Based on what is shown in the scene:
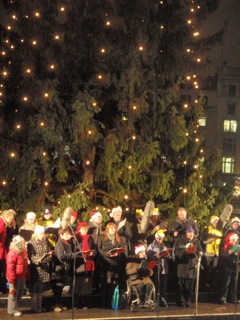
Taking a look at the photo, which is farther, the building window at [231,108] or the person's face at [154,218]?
the building window at [231,108]

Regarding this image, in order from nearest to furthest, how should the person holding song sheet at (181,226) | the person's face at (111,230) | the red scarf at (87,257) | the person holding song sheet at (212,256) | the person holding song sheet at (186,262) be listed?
the red scarf at (87,257) < the person's face at (111,230) < the person holding song sheet at (186,262) < the person holding song sheet at (181,226) < the person holding song sheet at (212,256)

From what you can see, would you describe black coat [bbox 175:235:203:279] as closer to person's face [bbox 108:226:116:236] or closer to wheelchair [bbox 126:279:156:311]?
wheelchair [bbox 126:279:156:311]

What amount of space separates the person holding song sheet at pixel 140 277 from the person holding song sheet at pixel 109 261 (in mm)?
220

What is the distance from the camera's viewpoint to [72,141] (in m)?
20.2

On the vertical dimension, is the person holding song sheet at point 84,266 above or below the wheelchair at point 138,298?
above

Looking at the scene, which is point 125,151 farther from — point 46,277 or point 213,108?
point 213,108

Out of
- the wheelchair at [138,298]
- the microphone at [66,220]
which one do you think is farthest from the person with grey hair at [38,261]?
the wheelchair at [138,298]

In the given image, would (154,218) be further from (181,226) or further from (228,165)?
(228,165)

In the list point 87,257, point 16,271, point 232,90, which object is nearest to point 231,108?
point 232,90

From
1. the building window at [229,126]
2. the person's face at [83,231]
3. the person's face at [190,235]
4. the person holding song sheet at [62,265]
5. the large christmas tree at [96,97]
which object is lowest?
the person holding song sheet at [62,265]

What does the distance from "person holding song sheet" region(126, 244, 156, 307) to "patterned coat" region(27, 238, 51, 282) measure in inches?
75.6

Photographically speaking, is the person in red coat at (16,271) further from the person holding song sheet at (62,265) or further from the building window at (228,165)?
the building window at (228,165)

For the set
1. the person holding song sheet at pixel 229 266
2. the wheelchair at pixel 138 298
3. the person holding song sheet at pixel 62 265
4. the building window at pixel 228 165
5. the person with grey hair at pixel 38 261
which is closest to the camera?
the person with grey hair at pixel 38 261

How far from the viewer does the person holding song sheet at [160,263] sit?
14.8 meters
